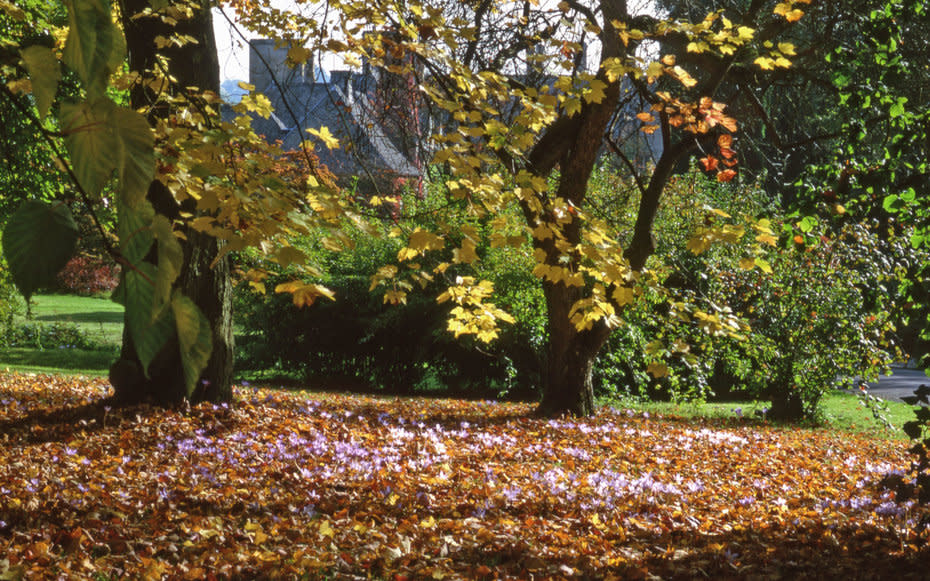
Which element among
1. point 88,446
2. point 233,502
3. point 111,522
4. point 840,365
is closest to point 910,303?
point 233,502

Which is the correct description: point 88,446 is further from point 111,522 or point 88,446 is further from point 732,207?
point 732,207

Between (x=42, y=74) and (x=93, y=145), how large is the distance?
116 millimetres

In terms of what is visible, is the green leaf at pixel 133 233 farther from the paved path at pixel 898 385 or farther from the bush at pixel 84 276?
the bush at pixel 84 276

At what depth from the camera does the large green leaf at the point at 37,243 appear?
1.86 feet

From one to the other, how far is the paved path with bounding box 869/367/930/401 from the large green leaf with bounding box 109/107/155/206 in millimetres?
15767

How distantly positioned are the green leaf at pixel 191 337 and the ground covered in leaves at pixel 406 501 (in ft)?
9.36

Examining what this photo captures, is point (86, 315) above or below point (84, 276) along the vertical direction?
below

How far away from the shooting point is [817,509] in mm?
5062

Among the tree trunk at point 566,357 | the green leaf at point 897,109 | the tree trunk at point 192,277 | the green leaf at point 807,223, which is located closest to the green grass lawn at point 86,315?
the tree trunk at point 192,277

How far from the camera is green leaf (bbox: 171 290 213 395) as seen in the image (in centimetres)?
58

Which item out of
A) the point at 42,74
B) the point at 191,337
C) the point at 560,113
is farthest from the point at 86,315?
the point at 191,337

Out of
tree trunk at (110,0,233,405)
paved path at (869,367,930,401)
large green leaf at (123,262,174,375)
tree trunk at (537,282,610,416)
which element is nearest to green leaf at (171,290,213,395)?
large green leaf at (123,262,174,375)

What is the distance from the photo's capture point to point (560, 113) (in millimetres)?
7621

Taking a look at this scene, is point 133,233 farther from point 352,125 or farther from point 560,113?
point 352,125
